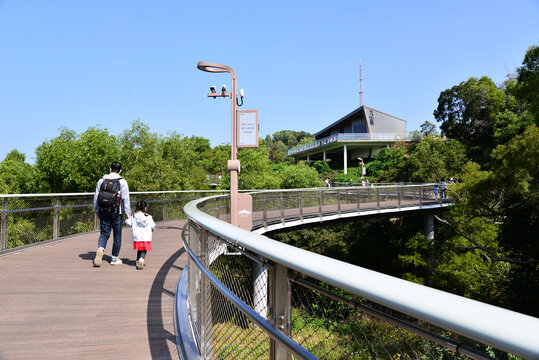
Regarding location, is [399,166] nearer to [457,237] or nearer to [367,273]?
[457,237]

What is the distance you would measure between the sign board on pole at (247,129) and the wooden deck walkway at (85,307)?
4315 millimetres

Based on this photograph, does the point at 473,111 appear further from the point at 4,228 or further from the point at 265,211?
the point at 4,228

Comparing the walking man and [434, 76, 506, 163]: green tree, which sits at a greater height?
[434, 76, 506, 163]: green tree

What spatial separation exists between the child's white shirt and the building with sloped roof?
55746 millimetres

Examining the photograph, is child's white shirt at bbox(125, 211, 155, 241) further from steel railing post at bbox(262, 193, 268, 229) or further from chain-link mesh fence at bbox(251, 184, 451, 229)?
steel railing post at bbox(262, 193, 268, 229)

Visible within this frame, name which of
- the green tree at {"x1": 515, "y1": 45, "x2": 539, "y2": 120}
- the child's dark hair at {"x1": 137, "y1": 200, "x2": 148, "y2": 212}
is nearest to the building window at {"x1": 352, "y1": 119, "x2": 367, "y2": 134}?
the green tree at {"x1": 515, "y1": 45, "x2": 539, "y2": 120}

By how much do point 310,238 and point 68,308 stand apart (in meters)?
28.6

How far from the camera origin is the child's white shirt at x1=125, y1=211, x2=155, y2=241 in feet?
20.3

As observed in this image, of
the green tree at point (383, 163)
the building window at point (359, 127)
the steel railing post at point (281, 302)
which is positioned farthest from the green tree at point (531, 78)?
the building window at point (359, 127)

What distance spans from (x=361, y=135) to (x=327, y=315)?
63152 mm

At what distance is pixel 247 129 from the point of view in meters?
10.8

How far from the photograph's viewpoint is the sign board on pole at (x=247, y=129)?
10.8 metres

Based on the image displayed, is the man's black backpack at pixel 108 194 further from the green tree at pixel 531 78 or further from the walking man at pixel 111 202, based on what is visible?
the green tree at pixel 531 78

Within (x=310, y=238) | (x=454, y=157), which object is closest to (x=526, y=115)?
(x=454, y=157)
